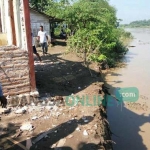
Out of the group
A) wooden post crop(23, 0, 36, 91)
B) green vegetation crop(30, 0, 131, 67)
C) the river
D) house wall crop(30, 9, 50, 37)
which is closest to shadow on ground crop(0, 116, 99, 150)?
wooden post crop(23, 0, 36, 91)

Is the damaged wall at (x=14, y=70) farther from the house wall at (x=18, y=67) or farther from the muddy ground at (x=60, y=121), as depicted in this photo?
the muddy ground at (x=60, y=121)

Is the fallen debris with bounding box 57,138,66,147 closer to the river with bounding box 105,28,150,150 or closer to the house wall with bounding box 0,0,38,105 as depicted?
the house wall with bounding box 0,0,38,105

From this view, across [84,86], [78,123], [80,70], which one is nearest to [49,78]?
[84,86]

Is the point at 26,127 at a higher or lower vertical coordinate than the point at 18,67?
lower

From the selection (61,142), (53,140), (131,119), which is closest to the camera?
(61,142)

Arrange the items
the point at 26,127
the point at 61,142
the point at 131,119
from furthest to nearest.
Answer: the point at 131,119, the point at 26,127, the point at 61,142

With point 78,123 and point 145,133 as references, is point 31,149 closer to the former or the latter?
point 78,123

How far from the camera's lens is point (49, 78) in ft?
27.7

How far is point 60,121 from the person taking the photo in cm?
529

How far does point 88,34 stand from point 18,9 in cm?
486

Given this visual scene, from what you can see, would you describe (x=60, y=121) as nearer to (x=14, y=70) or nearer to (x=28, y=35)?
(x=14, y=70)

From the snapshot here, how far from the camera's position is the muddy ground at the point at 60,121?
4.44m

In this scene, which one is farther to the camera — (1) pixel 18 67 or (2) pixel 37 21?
(2) pixel 37 21

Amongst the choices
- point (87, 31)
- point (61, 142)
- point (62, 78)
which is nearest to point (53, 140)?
point (61, 142)
